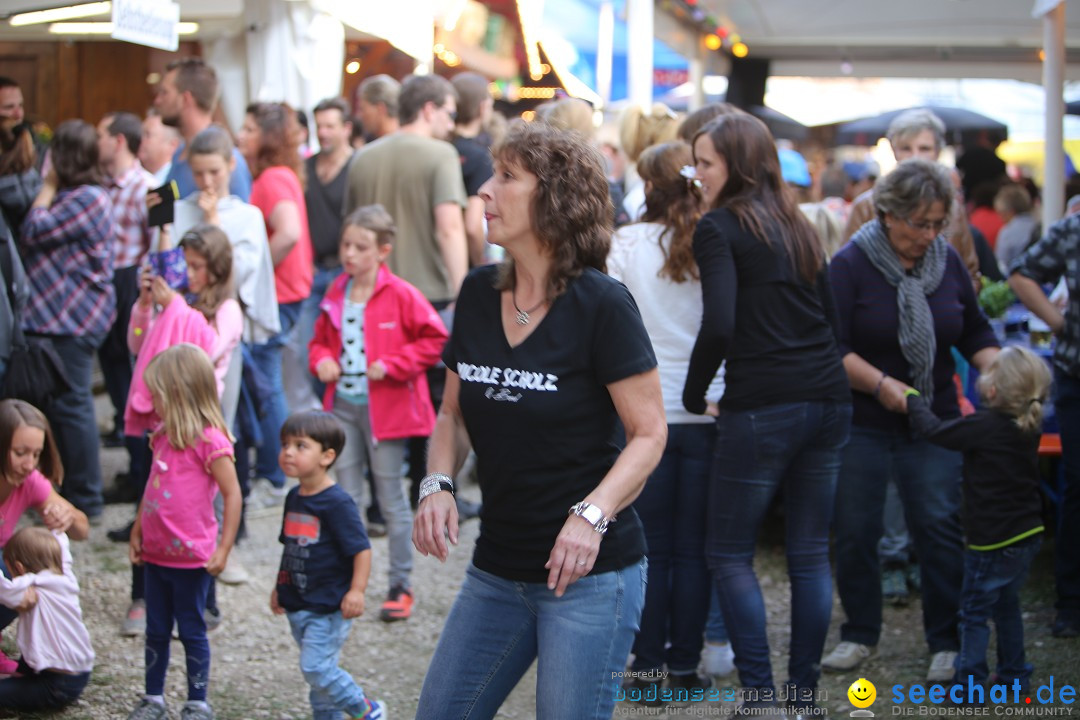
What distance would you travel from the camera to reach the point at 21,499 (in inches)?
169

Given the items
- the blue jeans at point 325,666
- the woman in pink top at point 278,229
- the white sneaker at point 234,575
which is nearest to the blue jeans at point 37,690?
the blue jeans at point 325,666

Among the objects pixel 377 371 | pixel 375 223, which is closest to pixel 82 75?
pixel 375 223

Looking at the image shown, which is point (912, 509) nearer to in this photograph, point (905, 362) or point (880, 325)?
point (905, 362)

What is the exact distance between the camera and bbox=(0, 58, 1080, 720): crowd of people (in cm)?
270

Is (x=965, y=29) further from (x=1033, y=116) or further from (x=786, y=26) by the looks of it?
(x=1033, y=116)

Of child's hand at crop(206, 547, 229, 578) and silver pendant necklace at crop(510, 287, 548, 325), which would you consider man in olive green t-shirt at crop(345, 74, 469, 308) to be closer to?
child's hand at crop(206, 547, 229, 578)

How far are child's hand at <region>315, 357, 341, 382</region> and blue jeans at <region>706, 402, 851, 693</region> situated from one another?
1859 mm

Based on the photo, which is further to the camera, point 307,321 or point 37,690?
point 307,321

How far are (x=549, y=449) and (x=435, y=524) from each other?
33 cm

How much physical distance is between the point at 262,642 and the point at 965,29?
1182cm

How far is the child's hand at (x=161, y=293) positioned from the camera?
15.8ft

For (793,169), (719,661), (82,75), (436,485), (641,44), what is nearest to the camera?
(436,485)

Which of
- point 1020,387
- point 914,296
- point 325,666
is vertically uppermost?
point 914,296

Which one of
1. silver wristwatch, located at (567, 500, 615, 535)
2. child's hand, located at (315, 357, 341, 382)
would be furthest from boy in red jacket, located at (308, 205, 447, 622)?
silver wristwatch, located at (567, 500, 615, 535)
